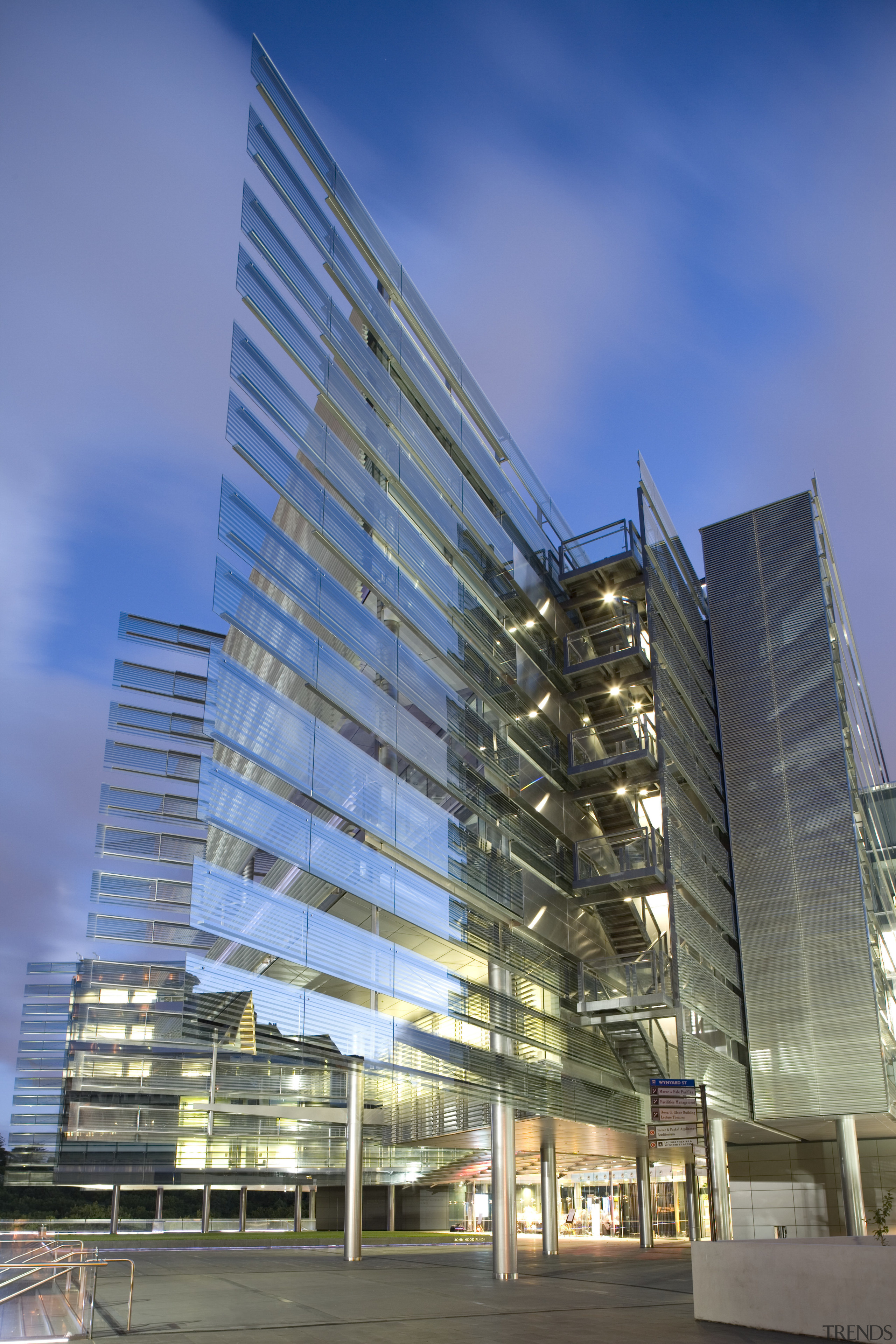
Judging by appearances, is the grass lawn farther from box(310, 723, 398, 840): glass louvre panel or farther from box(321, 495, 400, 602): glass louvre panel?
box(321, 495, 400, 602): glass louvre panel

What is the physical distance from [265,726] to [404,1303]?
27.2 ft

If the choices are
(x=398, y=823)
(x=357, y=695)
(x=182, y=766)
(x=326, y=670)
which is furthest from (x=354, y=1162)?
(x=182, y=766)

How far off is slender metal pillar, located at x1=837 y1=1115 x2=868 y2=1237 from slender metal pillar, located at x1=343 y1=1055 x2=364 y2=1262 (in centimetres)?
1270

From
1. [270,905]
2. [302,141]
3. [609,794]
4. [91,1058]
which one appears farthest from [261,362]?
[91,1058]

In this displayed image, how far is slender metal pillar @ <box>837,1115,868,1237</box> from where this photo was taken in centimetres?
2708

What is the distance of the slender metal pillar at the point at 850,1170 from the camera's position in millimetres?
27078

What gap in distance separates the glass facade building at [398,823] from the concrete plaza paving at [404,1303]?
91.0 inches

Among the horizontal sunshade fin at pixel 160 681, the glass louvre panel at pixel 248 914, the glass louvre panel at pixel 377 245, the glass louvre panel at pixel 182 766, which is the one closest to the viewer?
the glass louvre panel at pixel 248 914

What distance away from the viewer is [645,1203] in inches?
1426

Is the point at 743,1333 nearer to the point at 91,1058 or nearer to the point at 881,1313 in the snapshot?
the point at 881,1313

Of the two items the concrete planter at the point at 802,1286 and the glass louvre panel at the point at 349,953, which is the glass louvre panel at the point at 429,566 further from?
the concrete planter at the point at 802,1286

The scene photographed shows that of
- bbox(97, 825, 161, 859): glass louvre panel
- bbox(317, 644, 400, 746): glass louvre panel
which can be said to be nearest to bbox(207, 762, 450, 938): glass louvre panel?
bbox(317, 644, 400, 746): glass louvre panel

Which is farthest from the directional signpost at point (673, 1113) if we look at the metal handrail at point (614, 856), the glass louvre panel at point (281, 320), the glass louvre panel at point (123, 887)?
the glass louvre panel at point (123, 887)

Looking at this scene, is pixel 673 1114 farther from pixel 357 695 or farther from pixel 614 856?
pixel 614 856
